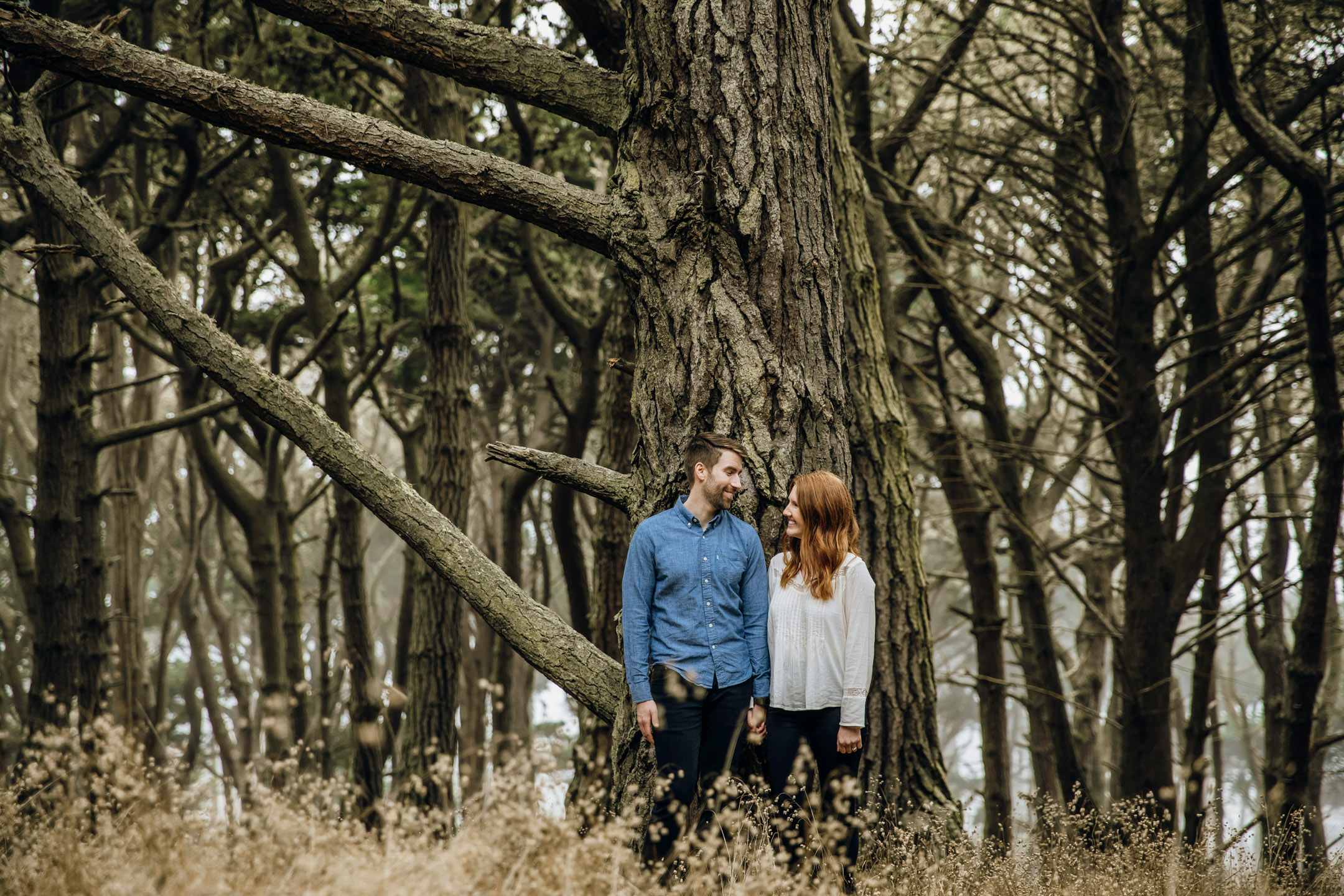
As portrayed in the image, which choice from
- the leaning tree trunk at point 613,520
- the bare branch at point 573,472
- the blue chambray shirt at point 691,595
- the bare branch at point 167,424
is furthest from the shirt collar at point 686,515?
the bare branch at point 167,424

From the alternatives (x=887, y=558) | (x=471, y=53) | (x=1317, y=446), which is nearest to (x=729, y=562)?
(x=887, y=558)

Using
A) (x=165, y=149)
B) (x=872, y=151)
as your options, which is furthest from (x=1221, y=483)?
(x=165, y=149)

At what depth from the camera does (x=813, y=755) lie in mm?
3766

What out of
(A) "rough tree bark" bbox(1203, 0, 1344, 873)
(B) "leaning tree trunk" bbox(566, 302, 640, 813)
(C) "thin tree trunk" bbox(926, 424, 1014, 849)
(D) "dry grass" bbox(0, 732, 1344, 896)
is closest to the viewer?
(D) "dry grass" bbox(0, 732, 1344, 896)

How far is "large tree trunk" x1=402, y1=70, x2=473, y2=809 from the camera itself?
8.01 meters

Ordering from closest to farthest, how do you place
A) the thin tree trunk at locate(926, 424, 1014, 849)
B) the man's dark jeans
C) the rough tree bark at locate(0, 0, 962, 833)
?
the man's dark jeans < the rough tree bark at locate(0, 0, 962, 833) < the thin tree trunk at locate(926, 424, 1014, 849)

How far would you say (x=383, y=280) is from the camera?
11547 mm

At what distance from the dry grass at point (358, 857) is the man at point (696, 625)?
0.93ft

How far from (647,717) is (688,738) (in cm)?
18

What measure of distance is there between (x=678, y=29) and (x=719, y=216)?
2.43ft

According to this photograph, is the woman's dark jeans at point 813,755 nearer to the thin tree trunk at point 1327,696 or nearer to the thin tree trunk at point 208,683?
the thin tree trunk at point 1327,696

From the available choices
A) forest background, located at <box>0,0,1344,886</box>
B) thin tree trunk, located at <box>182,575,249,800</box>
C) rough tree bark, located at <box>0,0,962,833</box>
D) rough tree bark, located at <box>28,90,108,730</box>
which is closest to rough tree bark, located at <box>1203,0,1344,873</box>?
forest background, located at <box>0,0,1344,886</box>

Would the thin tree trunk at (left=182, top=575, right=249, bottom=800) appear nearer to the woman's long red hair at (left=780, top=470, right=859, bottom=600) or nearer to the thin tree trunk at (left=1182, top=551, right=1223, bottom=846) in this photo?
the thin tree trunk at (left=1182, top=551, right=1223, bottom=846)

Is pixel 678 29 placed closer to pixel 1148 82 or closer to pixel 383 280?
pixel 1148 82
